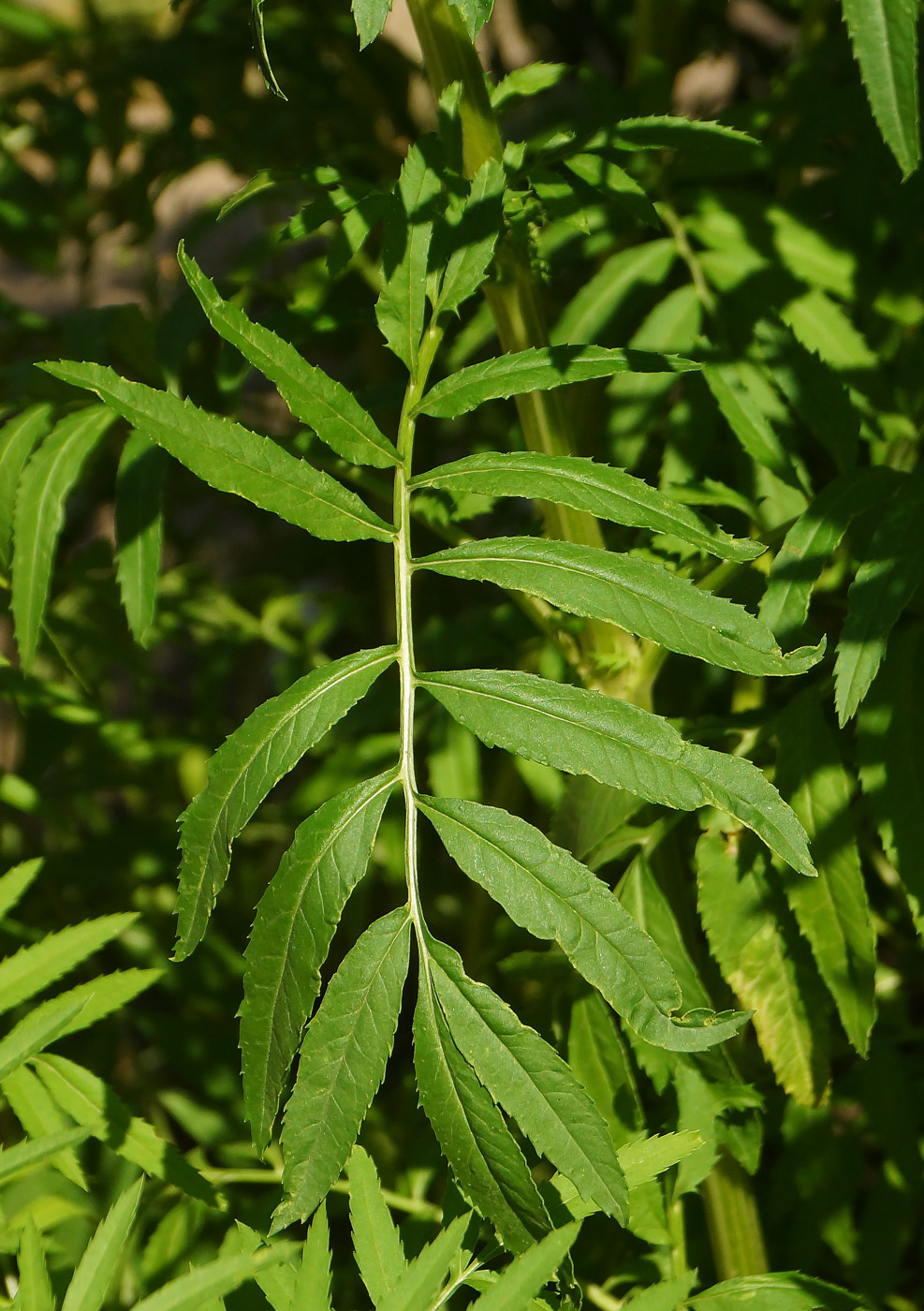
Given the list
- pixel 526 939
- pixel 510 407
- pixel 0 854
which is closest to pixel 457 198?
pixel 510 407

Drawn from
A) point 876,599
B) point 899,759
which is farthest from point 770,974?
point 876,599

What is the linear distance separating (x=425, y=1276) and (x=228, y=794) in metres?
0.25

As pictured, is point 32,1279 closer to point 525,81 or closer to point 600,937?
point 600,937

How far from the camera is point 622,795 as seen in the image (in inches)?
32.0

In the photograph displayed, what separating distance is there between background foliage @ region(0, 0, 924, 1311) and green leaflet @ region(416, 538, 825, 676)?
18 mm

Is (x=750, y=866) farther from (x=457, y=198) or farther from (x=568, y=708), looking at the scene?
(x=457, y=198)

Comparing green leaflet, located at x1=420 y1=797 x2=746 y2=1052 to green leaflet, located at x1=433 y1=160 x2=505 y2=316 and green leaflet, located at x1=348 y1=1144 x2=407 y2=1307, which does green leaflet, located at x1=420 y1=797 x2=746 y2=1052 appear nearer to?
green leaflet, located at x1=348 y1=1144 x2=407 y2=1307

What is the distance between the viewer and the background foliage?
0.76m

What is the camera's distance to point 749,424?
33.8 inches

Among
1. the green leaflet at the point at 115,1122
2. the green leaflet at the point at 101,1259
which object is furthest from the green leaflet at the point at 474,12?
the green leaflet at the point at 115,1122

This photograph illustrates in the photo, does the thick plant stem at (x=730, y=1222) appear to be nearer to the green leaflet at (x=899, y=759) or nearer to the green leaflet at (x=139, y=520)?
the green leaflet at (x=899, y=759)

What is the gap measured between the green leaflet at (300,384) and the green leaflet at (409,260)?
0.05 metres

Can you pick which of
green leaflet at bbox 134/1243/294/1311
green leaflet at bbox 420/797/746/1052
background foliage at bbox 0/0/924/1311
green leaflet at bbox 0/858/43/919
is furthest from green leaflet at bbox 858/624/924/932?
green leaflet at bbox 0/858/43/919

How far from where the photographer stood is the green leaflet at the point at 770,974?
0.82 meters
